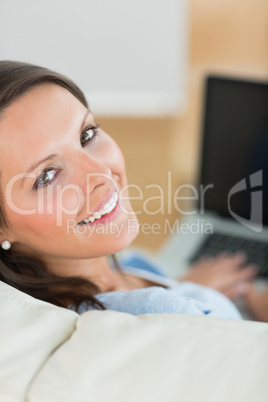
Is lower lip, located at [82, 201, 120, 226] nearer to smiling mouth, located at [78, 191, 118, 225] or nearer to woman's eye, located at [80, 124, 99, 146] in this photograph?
smiling mouth, located at [78, 191, 118, 225]

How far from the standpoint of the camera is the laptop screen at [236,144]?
1563 millimetres

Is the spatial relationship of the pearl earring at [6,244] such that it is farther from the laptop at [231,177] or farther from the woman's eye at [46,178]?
the laptop at [231,177]

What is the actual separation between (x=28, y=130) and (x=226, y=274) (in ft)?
2.51

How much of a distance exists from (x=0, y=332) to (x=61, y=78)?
19.6 inches

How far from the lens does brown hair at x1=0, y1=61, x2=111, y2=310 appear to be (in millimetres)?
921

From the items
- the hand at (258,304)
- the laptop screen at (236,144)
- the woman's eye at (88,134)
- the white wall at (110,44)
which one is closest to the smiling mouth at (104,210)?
the woman's eye at (88,134)

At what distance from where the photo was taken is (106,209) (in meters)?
0.98

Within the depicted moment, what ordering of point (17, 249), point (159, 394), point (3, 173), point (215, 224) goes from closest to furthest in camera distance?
point (159, 394) < point (3, 173) < point (17, 249) < point (215, 224)

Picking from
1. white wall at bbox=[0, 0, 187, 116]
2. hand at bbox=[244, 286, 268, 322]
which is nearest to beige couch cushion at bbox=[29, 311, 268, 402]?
hand at bbox=[244, 286, 268, 322]

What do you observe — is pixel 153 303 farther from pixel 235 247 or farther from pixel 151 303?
pixel 235 247

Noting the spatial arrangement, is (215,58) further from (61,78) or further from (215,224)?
(61,78)

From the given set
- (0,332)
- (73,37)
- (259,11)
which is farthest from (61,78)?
(259,11)

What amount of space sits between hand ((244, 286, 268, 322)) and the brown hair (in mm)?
461

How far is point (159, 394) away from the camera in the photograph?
561mm
